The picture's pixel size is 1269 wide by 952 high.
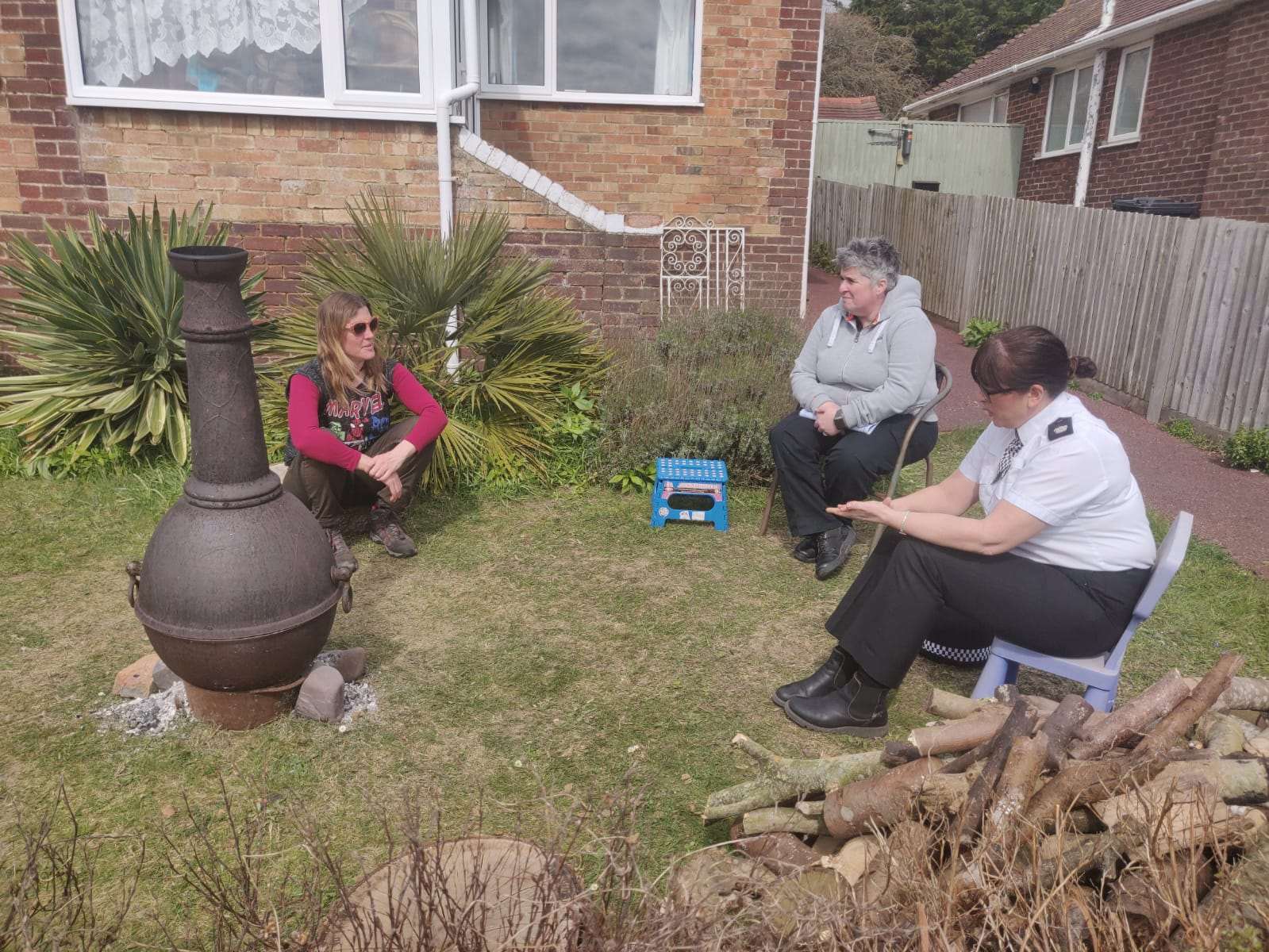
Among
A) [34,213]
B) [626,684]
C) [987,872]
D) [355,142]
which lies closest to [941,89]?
[355,142]

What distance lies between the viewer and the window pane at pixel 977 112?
23.0 meters

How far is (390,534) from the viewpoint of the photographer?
207 inches

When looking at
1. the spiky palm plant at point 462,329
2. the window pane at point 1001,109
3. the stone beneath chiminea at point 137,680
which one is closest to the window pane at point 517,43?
the spiky palm plant at point 462,329

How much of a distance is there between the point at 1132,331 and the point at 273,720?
8.21m

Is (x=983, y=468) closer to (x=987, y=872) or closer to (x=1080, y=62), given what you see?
(x=987, y=872)

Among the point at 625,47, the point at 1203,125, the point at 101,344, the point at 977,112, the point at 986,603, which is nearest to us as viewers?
the point at 986,603

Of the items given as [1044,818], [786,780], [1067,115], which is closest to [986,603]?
[786,780]

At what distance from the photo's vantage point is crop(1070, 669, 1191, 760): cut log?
256 cm

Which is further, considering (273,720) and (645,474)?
(645,474)

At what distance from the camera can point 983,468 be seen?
3621 mm

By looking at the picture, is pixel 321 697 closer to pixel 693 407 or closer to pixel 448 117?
pixel 693 407

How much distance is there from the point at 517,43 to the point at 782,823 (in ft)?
26.7

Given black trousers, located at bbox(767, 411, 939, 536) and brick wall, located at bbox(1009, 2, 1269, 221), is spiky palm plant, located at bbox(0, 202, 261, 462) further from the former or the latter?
brick wall, located at bbox(1009, 2, 1269, 221)

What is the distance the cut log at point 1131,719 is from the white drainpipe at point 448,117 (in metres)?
5.51
